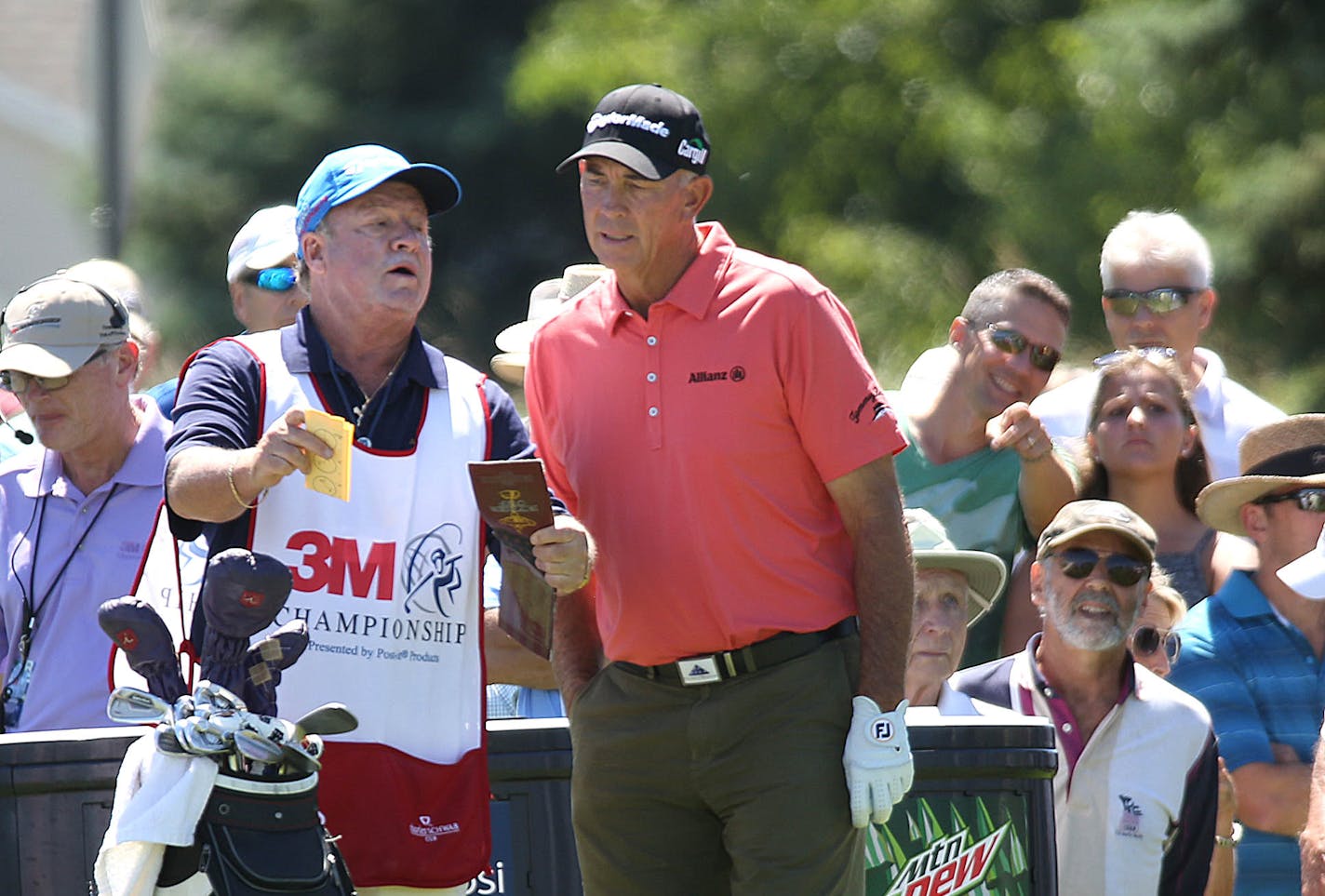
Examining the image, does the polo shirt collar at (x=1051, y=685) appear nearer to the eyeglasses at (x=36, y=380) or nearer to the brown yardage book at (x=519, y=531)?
the brown yardage book at (x=519, y=531)

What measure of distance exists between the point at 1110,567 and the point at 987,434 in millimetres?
822

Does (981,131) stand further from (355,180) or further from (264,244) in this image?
(355,180)

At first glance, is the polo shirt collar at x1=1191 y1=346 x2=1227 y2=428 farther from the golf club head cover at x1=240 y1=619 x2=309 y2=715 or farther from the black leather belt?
the golf club head cover at x1=240 y1=619 x2=309 y2=715

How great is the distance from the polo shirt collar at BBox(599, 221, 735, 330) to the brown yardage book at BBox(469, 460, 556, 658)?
427mm

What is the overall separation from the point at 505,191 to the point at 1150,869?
17545 millimetres

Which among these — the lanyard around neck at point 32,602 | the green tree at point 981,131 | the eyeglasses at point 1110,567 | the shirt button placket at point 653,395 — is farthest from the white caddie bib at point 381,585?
the green tree at point 981,131

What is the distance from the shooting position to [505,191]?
2258 cm

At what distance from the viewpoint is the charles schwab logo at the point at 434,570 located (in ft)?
14.2

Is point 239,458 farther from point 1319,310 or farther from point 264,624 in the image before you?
point 1319,310

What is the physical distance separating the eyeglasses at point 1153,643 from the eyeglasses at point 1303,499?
18.7 inches

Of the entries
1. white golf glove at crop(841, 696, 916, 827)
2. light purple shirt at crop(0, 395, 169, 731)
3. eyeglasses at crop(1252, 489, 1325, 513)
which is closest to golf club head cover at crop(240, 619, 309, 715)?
white golf glove at crop(841, 696, 916, 827)

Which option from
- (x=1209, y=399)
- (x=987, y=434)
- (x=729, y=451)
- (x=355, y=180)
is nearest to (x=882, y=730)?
(x=729, y=451)

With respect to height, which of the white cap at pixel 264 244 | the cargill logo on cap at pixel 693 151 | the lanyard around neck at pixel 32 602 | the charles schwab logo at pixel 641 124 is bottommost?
the lanyard around neck at pixel 32 602

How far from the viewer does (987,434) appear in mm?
6664
